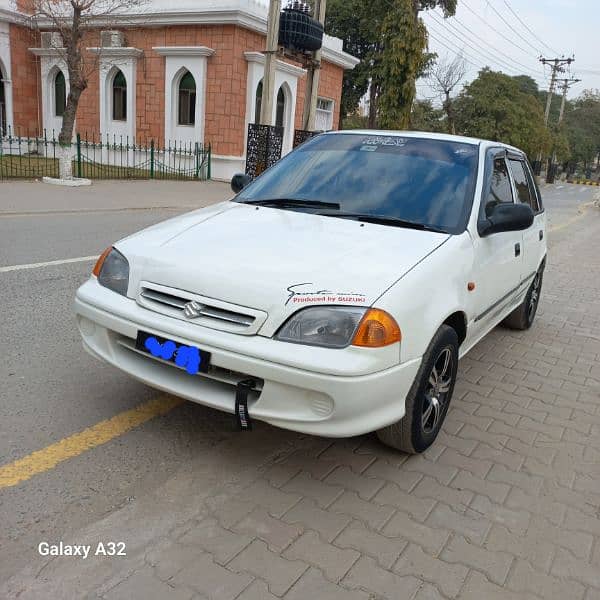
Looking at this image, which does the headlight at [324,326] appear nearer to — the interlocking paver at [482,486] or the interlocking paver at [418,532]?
the interlocking paver at [418,532]

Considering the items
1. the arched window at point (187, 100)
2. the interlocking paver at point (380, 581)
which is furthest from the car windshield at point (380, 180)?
the arched window at point (187, 100)

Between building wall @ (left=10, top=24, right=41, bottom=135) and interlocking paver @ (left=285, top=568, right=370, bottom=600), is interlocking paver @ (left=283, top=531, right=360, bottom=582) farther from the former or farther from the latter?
building wall @ (left=10, top=24, right=41, bottom=135)

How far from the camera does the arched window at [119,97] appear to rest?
960 inches

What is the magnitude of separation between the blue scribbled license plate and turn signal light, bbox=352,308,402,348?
2.28 feet

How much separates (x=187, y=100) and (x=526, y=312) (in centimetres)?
2004

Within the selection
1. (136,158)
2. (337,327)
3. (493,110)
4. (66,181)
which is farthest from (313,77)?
(493,110)

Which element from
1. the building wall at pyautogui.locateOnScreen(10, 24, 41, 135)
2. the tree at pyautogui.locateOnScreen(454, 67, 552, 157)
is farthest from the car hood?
the tree at pyautogui.locateOnScreen(454, 67, 552, 157)

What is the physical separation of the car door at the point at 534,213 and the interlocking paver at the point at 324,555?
10.4ft

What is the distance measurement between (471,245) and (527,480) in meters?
1.33

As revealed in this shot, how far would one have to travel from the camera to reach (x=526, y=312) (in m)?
5.94

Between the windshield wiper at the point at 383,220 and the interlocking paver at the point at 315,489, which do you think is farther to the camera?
the windshield wiper at the point at 383,220

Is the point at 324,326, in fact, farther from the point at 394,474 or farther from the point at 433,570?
the point at 433,570

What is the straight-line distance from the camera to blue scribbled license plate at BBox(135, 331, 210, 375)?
2.78m

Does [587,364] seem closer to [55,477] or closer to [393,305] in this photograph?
[393,305]
